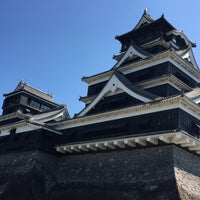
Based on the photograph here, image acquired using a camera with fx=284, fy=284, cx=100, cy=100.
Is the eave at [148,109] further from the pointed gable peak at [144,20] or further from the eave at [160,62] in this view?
the pointed gable peak at [144,20]

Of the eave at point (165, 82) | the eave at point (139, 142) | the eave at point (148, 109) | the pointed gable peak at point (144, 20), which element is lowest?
the eave at point (139, 142)

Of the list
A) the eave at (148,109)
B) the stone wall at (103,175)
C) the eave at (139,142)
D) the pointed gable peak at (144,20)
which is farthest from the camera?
the pointed gable peak at (144,20)

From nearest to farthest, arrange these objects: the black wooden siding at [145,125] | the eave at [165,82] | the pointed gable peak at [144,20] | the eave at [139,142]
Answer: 1. the eave at [139,142]
2. the black wooden siding at [145,125]
3. the eave at [165,82]
4. the pointed gable peak at [144,20]

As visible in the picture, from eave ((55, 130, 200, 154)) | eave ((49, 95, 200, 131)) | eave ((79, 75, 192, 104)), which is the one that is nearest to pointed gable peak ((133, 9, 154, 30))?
eave ((79, 75, 192, 104))

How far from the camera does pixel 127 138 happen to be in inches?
595

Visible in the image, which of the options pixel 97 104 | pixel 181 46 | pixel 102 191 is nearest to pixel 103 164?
pixel 102 191

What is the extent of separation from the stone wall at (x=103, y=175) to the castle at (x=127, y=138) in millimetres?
51

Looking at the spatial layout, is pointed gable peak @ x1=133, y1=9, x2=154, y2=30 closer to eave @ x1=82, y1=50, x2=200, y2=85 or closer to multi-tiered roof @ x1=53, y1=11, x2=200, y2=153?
multi-tiered roof @ x1=53, y1=11, x2=200, y2=153

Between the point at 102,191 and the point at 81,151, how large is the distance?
3.73 meters

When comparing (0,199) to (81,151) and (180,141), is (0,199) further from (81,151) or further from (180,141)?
(180,141)

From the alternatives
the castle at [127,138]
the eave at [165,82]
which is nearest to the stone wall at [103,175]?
the castle at [127,138]

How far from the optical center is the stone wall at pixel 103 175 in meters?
13.5

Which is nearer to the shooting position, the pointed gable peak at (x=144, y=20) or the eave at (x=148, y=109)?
the eave at (x=148, y=109)

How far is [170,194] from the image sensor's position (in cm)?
1274
